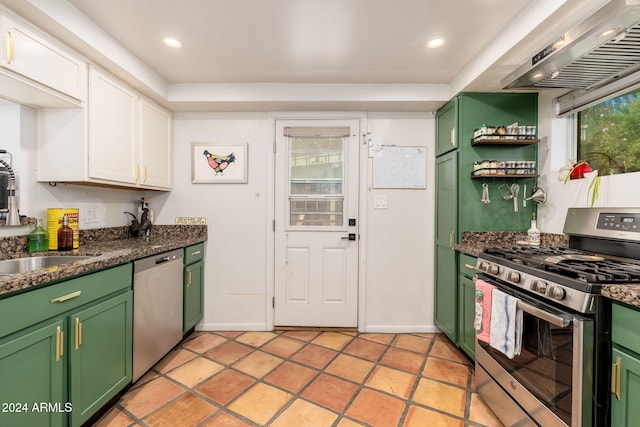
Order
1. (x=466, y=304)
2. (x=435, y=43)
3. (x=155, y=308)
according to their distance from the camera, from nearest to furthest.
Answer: (x=435, y=43)
(x=155, y=308)
(x=466, y=304)

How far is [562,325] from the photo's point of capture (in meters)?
1.18

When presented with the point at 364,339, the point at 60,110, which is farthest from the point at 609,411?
the point at 60,110

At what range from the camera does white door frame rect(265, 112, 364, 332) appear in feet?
9.14

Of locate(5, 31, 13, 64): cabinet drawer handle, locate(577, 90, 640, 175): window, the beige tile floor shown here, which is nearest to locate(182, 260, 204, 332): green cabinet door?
the beige tile floor

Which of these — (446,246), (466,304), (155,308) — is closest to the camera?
(155,308)

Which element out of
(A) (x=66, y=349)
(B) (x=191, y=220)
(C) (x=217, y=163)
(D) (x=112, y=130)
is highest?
(D) (x=112, y=130)

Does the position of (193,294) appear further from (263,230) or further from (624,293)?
(624,293)

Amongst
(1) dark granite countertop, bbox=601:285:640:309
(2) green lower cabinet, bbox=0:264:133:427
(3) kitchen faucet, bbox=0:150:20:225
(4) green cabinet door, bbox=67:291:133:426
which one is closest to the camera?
(1) dark granite countertop, bbox=601:285:640:309

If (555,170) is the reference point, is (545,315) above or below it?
below

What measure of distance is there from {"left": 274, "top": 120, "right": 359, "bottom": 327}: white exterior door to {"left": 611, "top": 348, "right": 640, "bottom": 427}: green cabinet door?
1.89m

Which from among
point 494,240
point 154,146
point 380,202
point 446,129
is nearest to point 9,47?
point 154,146

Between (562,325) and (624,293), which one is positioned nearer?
(624,293)

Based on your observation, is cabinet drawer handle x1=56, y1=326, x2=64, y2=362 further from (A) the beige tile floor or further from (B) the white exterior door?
(B) the white exterior door

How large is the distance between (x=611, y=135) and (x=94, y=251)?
3369 millimetres
